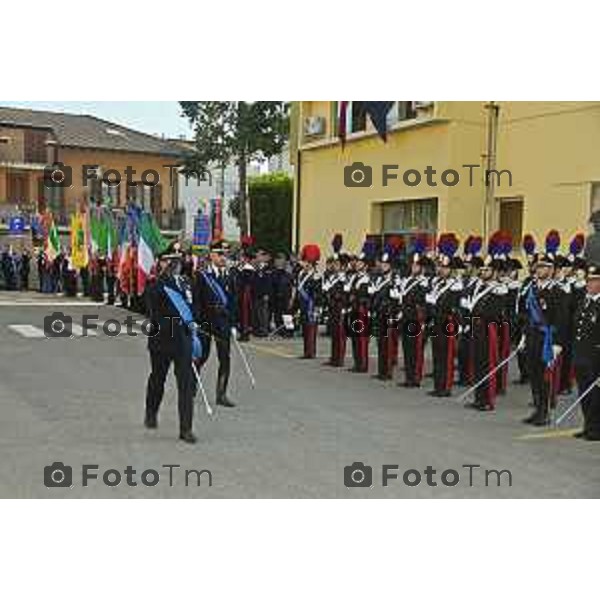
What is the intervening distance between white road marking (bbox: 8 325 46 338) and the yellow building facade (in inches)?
289

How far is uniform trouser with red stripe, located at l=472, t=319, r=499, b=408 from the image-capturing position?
1020 centimetres

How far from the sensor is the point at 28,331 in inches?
707

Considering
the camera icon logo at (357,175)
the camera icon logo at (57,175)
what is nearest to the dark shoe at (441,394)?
the camera icon logo at (57,175)

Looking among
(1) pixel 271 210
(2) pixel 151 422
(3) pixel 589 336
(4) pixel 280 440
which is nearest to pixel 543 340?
→ (3) pixel 589 336

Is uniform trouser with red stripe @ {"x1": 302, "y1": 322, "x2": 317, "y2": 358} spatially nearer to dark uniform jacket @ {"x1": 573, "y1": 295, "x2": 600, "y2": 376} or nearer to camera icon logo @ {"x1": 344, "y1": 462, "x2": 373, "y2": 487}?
dark uniform jacket @ {"x1": 573, "y1": 295, "x2": 600, "y2": 376}

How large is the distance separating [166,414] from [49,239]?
19315 mm

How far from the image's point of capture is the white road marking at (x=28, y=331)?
17172 millimetres

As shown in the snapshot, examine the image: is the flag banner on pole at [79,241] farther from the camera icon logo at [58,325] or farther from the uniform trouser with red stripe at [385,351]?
the uniform trouser with red stripe at [385,351]

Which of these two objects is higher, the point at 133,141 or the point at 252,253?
the point at 133,141

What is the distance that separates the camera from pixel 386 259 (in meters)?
13.0

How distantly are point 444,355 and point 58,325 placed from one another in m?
10.2

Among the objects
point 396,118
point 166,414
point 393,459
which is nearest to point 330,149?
point 396,118

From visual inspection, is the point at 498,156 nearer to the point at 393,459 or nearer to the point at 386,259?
the point at 386,259

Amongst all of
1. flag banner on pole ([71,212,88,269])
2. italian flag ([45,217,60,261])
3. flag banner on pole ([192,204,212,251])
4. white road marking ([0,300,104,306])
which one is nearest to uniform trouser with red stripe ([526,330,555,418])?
flag banner on pole ([192,204,212,251])
